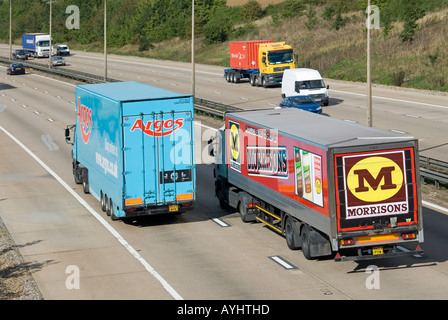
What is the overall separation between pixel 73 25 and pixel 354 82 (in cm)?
9482

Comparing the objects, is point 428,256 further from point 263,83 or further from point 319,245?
point 263,83

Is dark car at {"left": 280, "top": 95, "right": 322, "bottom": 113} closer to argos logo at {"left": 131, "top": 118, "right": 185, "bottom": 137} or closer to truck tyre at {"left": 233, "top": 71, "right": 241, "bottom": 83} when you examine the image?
argos logo at {"left": 131, "top": 118, "right": 185, "bottom": 137}

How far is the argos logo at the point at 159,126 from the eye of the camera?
81.2ft

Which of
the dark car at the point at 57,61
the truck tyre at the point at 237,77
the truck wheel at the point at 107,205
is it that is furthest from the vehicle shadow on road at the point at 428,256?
the dark car at the point at 57,61

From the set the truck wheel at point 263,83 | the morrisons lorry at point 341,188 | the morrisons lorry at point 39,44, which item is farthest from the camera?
the morrisons lorry at point 39,44

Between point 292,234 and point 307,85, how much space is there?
102ft

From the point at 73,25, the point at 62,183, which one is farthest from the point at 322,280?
the point at 73,25

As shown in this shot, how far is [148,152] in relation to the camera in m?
25.0

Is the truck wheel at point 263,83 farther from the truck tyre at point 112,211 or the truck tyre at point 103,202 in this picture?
the truck tyre at point 112,211

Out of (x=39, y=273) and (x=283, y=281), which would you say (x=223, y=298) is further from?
(x=39, y=273)

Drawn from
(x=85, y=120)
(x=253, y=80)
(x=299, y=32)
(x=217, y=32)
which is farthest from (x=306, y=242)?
(x=217, y=32)

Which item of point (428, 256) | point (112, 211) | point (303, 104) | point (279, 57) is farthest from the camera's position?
point (279, 57)

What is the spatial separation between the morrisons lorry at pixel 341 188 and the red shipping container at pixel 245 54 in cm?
4337

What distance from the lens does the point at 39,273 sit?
21.1 meters
